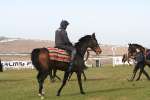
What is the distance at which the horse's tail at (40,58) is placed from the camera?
19750 mm

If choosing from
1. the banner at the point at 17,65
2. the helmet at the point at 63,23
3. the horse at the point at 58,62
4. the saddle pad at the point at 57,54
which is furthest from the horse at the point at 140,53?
the banner at the point at 17,65

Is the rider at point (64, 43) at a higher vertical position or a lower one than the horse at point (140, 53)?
higher

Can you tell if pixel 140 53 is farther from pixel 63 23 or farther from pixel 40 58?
pixel 40 58

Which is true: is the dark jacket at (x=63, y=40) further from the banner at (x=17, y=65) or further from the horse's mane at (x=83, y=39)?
the banner at (x=17, y=65)

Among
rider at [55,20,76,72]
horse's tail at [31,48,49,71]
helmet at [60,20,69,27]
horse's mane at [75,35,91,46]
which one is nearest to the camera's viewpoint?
horse's tail at [31,48,49,71]

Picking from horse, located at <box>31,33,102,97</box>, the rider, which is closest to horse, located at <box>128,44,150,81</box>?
horse, located at <box>31,33,102,97</box>

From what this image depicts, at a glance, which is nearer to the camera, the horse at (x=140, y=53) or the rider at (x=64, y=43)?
the rider at (x=64, y=43)

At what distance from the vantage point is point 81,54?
20.6 metres

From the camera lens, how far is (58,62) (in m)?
20.1

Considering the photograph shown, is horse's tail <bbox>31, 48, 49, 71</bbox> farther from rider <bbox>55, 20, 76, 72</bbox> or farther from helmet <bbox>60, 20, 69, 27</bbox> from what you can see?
helmet <bbox>60, 20, 69, 27</bbox>

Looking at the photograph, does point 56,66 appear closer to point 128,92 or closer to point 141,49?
point 128,92

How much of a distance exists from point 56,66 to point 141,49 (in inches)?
323

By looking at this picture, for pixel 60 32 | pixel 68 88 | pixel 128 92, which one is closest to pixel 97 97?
pixel 128 92

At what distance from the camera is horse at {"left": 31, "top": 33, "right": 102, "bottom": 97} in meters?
19.8
